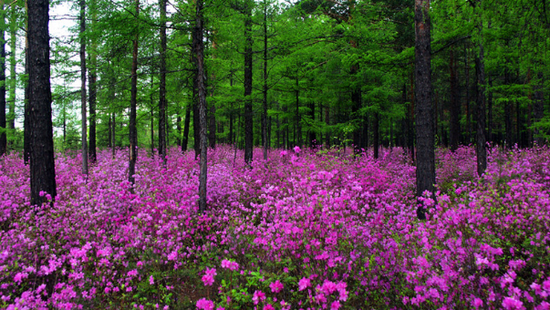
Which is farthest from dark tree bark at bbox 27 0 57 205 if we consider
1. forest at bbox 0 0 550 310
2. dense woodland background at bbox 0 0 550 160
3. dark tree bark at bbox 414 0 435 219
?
dark tree bark at bbox 414 0 435 219

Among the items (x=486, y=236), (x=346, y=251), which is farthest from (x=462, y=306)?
(x=346, y=251)

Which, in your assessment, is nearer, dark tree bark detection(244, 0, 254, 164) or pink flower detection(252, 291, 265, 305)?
pink flower detection(252, 291, 265, 305)

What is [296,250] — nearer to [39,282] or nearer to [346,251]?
[346,251]

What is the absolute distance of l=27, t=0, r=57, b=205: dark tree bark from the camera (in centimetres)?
603

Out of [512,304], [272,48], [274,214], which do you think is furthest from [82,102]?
[512,304]

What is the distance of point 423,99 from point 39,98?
897cm

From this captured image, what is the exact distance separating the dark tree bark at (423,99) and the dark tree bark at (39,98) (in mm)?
8745

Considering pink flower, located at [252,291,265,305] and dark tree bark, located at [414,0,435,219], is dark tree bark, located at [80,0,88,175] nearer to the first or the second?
pink flower, located at [252,291,265,305]

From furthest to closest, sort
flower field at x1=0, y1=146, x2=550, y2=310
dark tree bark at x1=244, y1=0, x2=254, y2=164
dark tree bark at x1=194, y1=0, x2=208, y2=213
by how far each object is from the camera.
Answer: dark tree bark at x1=244, y1=0, x2=254, y2=164, dark tree bark at x1=194, y1=0, x2=208, y2=213, flower field at x1=0, y1=146, x2=550, y2=310

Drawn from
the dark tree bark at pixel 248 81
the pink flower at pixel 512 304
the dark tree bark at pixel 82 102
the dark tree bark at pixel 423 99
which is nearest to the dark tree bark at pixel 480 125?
the dark tree bark at pixel 423 99

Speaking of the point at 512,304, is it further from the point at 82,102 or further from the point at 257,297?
the point at 82,102

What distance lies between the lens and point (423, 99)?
21.7 ft

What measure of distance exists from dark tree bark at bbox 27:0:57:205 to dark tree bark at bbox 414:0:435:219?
8.75m

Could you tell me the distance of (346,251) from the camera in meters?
3.64
